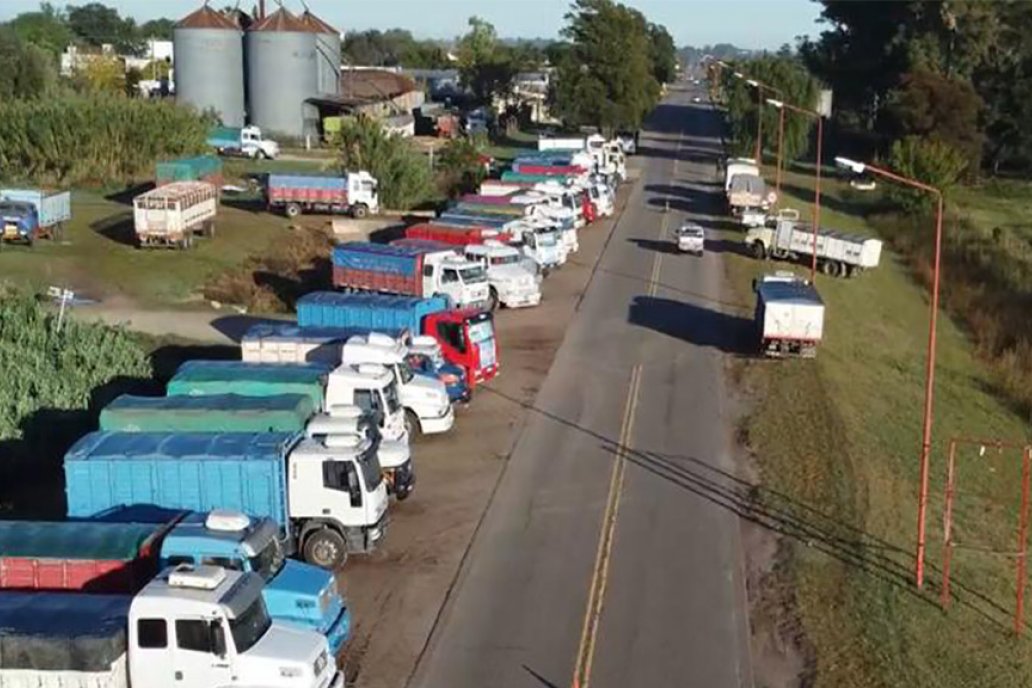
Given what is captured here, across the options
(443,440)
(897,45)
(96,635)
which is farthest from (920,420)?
(897,45)

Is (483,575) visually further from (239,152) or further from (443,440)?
(239,152)

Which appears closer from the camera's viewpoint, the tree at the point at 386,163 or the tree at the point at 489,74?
the tree at the point at 386,163

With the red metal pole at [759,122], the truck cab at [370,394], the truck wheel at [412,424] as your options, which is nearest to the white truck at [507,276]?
the truck wheel at [412,424]

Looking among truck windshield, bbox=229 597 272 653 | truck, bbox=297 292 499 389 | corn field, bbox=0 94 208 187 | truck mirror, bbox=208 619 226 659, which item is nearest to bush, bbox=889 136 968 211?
corn field, bbox=0 94 208 187

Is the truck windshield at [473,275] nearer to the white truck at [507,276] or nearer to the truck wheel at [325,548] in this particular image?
the white truck at [507,276]

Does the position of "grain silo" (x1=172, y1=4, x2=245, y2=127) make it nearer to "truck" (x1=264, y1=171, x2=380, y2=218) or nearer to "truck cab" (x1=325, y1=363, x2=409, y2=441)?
"truck" (x1=264, y1=171, x2=380, y2=218)

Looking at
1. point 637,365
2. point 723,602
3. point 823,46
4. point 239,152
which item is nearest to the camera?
point 723,602
